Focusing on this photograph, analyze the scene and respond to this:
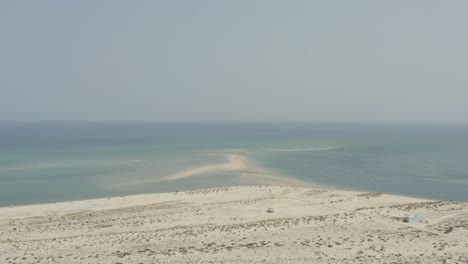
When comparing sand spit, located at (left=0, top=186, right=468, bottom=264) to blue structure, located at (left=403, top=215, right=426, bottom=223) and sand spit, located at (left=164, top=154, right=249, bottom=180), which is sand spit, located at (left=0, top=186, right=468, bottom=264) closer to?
blue structure, located at (left=403, top=215, right=426, bottom=223)

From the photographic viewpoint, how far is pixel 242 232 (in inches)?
899

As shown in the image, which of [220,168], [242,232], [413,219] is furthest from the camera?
[220,168]

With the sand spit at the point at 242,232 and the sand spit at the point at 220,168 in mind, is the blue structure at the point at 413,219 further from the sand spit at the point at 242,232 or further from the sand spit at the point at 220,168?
the sand spit at the point at 220,168

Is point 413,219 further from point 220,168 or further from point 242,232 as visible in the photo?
point 220,168

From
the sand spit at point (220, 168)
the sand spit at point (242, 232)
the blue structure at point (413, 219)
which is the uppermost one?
the blue structure at point (413, 219)

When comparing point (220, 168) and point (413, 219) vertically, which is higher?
point (413, 219)

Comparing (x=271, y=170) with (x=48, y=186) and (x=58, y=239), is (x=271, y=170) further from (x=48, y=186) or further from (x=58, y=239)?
(x=58, y=239)

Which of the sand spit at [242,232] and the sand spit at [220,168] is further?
the sand spit at [220,168]

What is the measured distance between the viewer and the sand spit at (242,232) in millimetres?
18766

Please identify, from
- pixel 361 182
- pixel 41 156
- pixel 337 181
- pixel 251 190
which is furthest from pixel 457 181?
pixel 41 156

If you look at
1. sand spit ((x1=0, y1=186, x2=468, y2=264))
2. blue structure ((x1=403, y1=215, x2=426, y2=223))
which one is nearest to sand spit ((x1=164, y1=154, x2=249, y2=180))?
sand spit ((x1=0, y1=186, x2=468, y2=264))

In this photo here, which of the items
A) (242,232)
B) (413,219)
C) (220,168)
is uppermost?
(413,219)

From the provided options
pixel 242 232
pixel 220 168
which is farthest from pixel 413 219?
pixel 220 168

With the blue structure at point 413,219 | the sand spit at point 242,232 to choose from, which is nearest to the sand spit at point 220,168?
the sand spit at point 242,232
